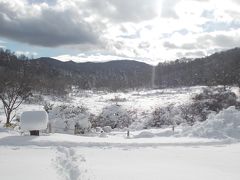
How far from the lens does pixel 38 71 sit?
117 m

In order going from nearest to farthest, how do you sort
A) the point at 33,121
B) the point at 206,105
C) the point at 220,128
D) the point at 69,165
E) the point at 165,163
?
1. the point at 69,165
2. the point at 165,163
3. the point at 33,121
4. the point at 220,128
5. the point at 206,105

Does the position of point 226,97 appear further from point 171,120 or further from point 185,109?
point 171,120

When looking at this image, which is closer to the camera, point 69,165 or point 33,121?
point 69,165

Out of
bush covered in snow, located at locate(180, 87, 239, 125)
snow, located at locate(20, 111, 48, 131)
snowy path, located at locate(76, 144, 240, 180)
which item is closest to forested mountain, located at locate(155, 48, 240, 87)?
bush covered in snow, located at locate(180, 87, 239, 125)

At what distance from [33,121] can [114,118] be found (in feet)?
59.6

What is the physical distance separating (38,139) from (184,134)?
25.7ft

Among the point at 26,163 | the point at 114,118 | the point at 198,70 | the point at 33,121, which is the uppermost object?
the point at 198,70

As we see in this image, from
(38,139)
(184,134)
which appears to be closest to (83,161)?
(38,139)

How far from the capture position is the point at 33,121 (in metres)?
15.1

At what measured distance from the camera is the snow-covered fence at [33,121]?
1508 cm

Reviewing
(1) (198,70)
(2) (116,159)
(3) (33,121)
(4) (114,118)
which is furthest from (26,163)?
(1) (198,70)

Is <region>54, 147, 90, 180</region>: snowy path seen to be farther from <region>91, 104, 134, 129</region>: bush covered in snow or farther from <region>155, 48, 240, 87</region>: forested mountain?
<region>155, 48, 240, 87</region>: forested mountain

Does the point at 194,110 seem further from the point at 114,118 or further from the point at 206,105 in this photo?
the point at 114,118

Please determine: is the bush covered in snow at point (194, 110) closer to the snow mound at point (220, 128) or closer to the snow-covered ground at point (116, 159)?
the snow mound at point (220, 128)
